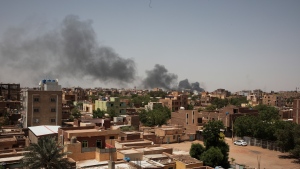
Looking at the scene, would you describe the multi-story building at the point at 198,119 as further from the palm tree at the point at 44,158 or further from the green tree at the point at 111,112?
the palm tree at the point at 44,158

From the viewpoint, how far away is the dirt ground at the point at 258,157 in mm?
30942

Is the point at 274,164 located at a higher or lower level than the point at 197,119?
lower

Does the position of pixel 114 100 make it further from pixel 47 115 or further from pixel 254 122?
pixel 254 122

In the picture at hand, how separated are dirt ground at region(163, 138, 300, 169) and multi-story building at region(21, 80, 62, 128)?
55.4 feet

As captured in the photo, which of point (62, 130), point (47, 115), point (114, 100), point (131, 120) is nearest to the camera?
point (62, 130)

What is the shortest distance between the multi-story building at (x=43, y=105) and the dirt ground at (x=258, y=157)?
16878 mm

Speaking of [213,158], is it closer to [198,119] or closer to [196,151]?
[196,151]

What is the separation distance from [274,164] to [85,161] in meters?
21.2

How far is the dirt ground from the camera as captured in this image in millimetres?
30942

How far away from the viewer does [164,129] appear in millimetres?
43250

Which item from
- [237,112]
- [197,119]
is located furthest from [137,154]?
[237,112]

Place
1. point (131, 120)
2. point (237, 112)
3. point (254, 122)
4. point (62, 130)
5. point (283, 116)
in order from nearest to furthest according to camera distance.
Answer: point (62, 130)
point (254, 122)
point (131, 120)
point (237, 112)
point (283, 116)

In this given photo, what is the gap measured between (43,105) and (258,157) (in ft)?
92.2

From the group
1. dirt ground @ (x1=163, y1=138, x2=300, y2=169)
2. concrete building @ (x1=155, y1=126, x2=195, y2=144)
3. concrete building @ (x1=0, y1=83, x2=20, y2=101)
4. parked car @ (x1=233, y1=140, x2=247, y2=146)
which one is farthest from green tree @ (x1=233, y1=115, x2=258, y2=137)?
concrete building @ (x1=0, y1=83, x2=20, y2=101)
